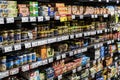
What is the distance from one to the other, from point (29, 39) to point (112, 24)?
96.5 inches

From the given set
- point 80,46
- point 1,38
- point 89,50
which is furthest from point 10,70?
point 89,50

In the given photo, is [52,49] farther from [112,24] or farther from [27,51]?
[112,24]

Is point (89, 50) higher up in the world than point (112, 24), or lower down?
lower down

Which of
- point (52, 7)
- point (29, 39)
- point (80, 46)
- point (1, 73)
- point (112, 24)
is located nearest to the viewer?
point (1, 73)

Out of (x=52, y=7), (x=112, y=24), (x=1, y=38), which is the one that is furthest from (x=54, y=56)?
(x=112, y=24)

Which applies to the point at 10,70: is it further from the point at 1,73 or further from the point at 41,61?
the point at 41,61

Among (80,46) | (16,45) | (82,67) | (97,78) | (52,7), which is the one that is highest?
(52,7)

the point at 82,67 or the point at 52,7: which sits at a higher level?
the point at 52,7

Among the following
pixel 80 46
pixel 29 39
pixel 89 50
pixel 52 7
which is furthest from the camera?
pixel 89 50

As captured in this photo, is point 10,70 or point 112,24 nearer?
point 10,70

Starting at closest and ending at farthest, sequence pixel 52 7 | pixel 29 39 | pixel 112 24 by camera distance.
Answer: pixel 29 39 → pixel 52 7 → pixel 112 24

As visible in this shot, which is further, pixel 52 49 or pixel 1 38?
pixel 52 49

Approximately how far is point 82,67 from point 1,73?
6.13ft

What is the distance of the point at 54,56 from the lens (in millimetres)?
3555
